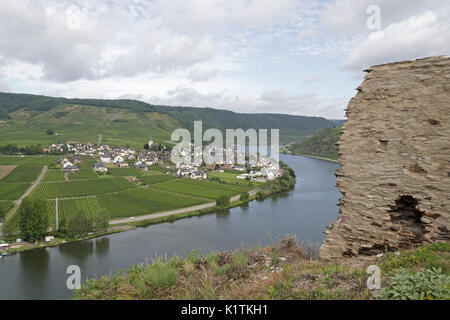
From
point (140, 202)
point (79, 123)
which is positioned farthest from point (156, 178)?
point (79, 123)

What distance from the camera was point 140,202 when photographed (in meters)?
41.8

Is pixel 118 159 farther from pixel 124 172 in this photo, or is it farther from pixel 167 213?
pixel 167 213

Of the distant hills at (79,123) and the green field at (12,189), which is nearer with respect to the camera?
the green field at (12,189)

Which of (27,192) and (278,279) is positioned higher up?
(278,279)

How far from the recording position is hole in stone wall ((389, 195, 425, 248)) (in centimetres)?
587

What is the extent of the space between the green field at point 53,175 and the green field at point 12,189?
172 inches

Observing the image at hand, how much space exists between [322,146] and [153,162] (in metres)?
68.8

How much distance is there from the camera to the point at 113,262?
76.6ft

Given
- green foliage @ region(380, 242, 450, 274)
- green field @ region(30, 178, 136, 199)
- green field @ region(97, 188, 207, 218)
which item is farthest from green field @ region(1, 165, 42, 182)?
green foliage @ region(380, 242, 450, 274)

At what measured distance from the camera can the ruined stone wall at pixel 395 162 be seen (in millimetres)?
5703

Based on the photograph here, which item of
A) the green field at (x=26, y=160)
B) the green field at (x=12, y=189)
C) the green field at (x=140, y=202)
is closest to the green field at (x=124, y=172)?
the green field at (x=140, y=202)

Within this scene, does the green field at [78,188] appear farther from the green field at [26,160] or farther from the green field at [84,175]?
the green field at [26,160]

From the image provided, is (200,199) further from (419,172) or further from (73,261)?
(419,172)

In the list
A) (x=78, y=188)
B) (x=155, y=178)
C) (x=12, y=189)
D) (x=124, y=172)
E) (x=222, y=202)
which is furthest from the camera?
(x=124, y=172)
